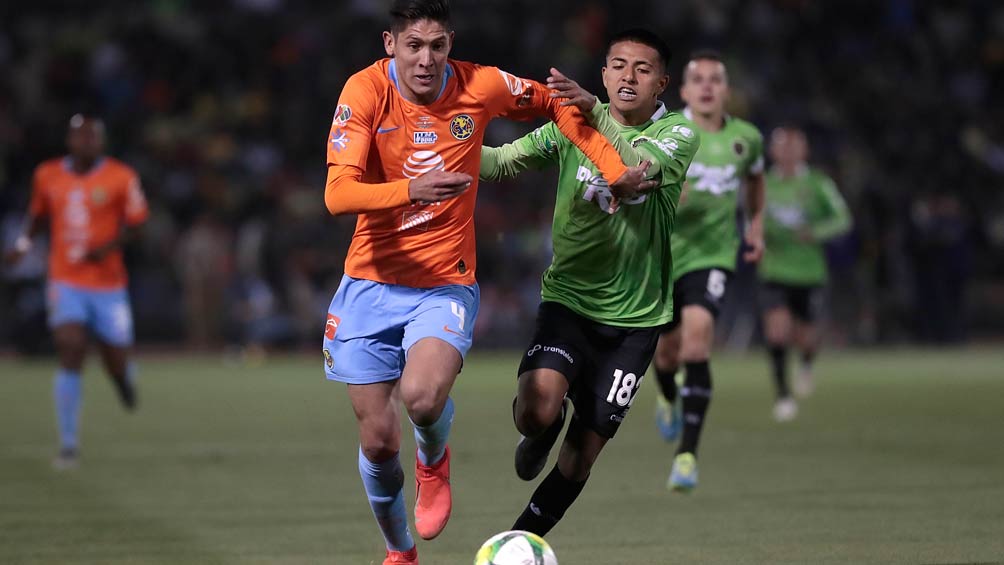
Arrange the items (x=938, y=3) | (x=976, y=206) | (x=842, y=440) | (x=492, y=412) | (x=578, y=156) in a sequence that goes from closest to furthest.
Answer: (x=578, y=156)
(x=842, y=440)
(x=492, y=412)
(x=976, y=206)
(x=938, y=3)

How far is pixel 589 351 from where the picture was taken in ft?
21.7

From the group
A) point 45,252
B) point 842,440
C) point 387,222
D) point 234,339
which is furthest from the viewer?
point 234,339

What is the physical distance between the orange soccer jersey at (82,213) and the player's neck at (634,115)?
582 centimetres

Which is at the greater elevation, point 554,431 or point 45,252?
point 554,431

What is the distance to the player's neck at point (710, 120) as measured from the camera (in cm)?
998

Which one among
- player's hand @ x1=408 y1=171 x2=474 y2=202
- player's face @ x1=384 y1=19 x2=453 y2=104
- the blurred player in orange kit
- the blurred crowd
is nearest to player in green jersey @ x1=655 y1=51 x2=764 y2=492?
the blurred player in orange kit

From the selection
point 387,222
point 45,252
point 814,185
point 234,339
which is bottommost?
point 234,339

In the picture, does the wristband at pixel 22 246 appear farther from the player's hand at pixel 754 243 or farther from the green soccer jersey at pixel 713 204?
the player's hand at pixel 754 243

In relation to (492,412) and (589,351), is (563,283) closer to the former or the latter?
(589,351)

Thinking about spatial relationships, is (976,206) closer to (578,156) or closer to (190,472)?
(190,472)

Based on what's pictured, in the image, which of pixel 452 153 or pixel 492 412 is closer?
pixel 452 153

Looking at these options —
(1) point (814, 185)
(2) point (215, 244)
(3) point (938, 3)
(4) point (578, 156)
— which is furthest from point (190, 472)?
(3) point (938, 3)

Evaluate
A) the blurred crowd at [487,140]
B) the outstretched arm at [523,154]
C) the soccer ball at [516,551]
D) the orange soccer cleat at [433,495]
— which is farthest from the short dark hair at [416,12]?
the blurred crowd at [487,140]

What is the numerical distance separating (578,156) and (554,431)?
1299 millimetres
